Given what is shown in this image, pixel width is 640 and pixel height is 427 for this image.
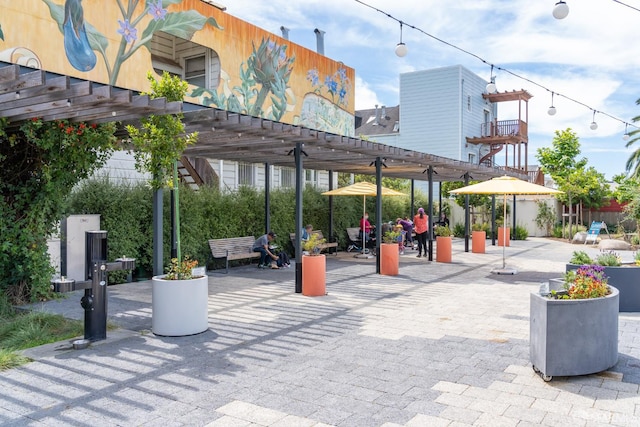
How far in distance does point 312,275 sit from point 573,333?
5203mm

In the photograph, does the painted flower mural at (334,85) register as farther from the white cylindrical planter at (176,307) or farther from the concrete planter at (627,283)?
→ the white cylindrical planter at (176,307)

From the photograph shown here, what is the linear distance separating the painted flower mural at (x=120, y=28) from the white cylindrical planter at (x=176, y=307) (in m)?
8.13

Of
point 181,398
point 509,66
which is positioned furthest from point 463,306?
point 509,66

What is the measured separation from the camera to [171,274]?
22.7 ft

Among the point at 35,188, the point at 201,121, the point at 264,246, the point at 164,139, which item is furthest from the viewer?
the point at 264,246

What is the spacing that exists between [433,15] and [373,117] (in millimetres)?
27479

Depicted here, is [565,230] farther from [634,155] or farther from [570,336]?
[570,336]

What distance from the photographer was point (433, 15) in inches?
459

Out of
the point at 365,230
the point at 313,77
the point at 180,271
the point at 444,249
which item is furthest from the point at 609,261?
the point at 313,77

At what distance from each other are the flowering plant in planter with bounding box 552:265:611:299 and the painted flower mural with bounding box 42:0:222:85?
11601 mm

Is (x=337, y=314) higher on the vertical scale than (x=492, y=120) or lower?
lower

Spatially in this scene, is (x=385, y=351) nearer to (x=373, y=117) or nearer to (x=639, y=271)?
(x=639, y=271)

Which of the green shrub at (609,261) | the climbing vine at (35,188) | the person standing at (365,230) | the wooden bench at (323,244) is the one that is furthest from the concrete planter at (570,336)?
the person standing at (365,230)

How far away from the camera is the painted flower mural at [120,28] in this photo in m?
12.2
